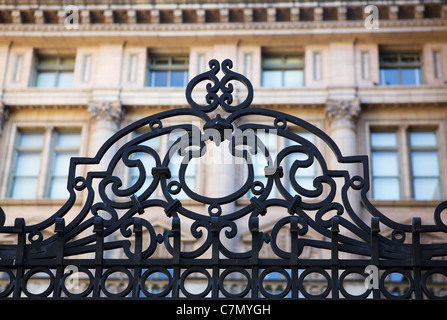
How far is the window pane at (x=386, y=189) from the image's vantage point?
2366cm

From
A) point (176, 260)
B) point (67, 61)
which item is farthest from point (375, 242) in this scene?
point (67, 61)

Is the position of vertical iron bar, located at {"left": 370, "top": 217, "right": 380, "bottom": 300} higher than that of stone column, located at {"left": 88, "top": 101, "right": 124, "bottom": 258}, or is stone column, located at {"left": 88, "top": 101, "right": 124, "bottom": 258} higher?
stone column, located at {"left": 88, "top": 101, "right": 124, "bottom": 258}

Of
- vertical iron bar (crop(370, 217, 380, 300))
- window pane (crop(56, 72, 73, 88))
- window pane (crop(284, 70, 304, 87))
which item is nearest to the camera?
vertical iron bar (crop(370, 217, 380, 300))

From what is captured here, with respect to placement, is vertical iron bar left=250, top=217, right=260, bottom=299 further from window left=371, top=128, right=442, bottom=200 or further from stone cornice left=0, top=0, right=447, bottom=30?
stone cornice left=0, top=0, right=447, bottom=30

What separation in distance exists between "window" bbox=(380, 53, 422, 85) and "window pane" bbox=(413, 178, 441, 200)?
11.6 ft

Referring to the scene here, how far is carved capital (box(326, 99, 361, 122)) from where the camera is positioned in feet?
78.8

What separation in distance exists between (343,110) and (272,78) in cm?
302

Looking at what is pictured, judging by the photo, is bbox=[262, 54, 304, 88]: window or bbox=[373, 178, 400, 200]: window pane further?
bbox=[262, 54, 304, 88]: window

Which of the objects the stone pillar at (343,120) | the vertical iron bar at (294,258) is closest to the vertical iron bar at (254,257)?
the vertical iron bar at (294,258)

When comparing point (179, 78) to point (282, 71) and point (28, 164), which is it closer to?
point (282, 71)

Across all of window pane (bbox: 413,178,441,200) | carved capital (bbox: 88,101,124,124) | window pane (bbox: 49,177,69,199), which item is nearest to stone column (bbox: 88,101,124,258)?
carved capital (bbox: 88,101,124,124)

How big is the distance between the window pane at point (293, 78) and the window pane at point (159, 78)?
4.16 meters

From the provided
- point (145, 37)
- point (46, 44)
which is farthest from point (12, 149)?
point (145, 37)
